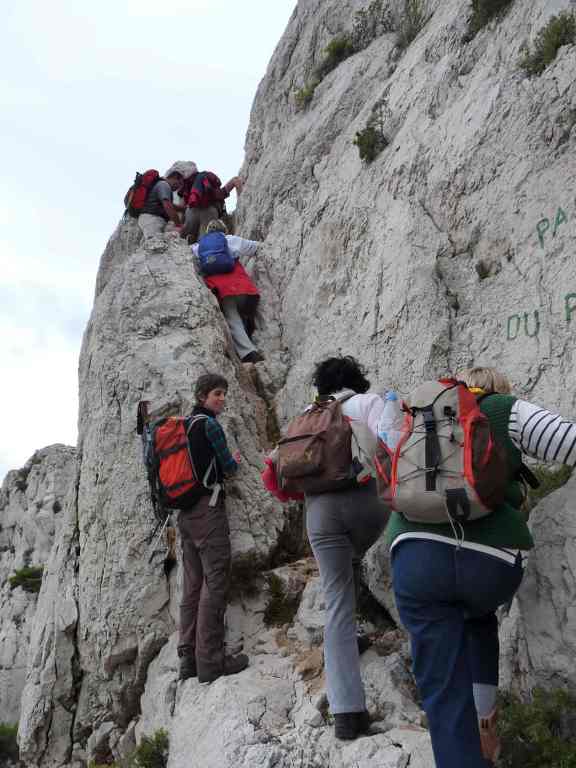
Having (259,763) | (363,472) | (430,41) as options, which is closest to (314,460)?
(363,472)

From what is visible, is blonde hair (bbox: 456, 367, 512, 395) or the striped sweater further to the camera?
blonde hair (bbox: 456, 367, 512, 395)

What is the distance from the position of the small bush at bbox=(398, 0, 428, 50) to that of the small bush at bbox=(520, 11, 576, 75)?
480 centimetres

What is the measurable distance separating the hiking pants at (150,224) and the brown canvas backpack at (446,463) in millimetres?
12104

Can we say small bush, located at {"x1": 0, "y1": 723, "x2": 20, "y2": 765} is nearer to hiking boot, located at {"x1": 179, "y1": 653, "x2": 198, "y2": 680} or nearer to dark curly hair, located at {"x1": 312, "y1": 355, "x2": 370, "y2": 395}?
hiking boot, located at {"x1": 179, "y1": 653, "x2": 198, "y2": 680}

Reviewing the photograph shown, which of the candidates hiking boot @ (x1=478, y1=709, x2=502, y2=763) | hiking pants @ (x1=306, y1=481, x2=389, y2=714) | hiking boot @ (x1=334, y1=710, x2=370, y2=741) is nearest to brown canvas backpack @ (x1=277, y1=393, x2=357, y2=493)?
hiking pants @ (x1=306, y1=481, x2=389, y2=714)

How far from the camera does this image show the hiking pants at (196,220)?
1506 cm

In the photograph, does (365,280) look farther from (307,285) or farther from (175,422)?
(175,422)

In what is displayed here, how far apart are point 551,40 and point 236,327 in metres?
5.95

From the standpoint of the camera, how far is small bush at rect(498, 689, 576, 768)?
473cm

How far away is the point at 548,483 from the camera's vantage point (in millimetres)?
6316

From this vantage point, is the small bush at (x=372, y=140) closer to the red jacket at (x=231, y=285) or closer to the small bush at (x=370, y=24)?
the red jacket at (x=231, y=285)

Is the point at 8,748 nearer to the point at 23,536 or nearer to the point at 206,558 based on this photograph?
the point at 23,536

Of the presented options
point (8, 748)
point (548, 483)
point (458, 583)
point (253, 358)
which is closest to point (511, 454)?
point (458, 583)

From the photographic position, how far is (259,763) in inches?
222
